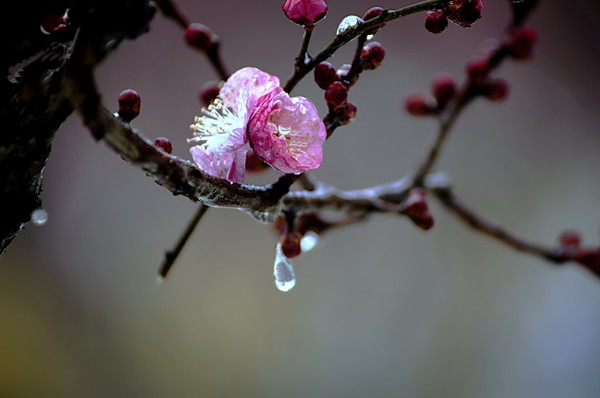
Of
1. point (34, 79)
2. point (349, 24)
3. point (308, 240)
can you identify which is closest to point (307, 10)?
point (349, 24)

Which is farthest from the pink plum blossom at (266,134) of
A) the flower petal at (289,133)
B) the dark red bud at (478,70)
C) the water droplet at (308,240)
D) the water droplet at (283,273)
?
the dark red bud at (478,70)

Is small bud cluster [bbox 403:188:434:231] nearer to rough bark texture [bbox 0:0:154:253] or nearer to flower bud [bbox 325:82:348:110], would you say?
flower bud [bbox 325:82:348:110]

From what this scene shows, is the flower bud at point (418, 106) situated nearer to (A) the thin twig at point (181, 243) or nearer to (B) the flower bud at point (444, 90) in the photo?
(B) the flower bud at point (444, 90)

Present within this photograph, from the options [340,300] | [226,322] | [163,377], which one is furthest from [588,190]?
[163,377]

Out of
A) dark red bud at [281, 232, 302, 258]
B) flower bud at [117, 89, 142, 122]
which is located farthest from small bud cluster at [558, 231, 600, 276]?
flower bud at [117, 89, 142, 122]

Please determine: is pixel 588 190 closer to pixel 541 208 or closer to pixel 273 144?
pixel 541 208

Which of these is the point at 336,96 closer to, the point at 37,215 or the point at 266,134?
the point at 266,134
